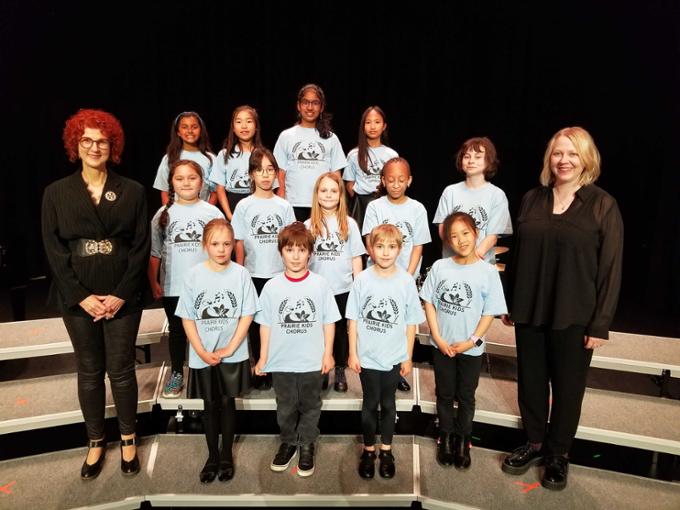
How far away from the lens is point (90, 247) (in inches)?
71.4

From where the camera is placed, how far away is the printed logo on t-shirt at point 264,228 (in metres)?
2.25

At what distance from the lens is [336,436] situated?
2.37 m

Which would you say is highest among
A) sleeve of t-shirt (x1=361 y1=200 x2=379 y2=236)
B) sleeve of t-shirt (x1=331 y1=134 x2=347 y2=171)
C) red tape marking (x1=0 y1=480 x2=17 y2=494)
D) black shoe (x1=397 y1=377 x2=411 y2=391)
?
sleeve of t-shirt (x1=331 y1=134 x2=347 y2=171)

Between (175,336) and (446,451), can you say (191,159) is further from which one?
(446,451)

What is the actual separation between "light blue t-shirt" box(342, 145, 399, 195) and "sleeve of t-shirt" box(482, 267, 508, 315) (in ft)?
3.37

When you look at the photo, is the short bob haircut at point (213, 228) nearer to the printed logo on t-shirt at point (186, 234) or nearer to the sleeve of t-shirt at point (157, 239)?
the printed logo on t-shirt at point (186, 234)

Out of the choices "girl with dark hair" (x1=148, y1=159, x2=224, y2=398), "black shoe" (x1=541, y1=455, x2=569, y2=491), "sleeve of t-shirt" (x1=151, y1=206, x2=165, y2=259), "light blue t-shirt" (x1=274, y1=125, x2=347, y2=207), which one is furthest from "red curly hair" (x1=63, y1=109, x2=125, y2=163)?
"black shoe" (x1=541, y1=455, x2=569, y2=491)

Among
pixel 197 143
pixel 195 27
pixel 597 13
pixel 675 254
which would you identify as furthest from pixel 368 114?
pixel 675 254

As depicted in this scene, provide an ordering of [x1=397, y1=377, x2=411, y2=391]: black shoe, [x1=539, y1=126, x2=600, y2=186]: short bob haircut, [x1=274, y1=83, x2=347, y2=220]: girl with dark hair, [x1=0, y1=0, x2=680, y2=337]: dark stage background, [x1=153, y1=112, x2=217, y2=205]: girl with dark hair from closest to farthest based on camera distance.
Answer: [x1=539, y1=126, x2=600, y2=186]: short bob haircut, [x1=397, y1=377, x2=411, y2=391]: black shoe, [x1=153, y1=112, x2=217, y2=205]: girl with dark hair, [x1=274, y1=83, x2=347, y2=220]: girl with dark hair, [x1=0, y1=0, x2=680, y2=337]: dark stage background

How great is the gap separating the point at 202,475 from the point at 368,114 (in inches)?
81.3

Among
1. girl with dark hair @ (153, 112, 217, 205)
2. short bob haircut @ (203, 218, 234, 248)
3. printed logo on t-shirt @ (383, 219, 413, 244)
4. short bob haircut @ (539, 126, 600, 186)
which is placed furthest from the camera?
girl with dark hair @ (153, 112, 217, 205)

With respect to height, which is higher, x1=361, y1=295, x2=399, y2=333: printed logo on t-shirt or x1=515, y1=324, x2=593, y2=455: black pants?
x1=361, y1=295, x2=399, y2=333: printed logo on t-shirt

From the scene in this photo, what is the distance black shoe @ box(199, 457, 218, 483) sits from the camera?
2.03 m

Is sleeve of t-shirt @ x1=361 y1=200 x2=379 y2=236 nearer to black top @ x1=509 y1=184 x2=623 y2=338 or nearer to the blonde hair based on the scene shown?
the blonde hair
